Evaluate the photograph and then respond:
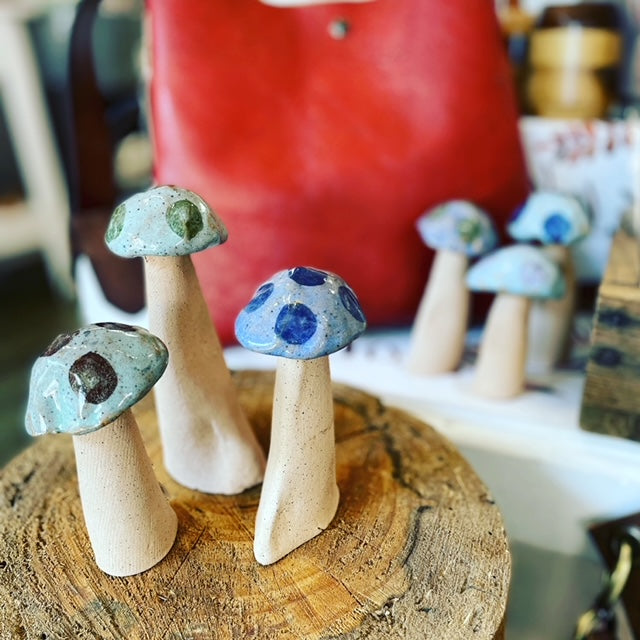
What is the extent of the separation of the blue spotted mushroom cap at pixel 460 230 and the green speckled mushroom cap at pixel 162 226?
1.10ft

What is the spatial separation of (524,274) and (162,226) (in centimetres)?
37

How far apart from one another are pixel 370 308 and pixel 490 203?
19 centimetres

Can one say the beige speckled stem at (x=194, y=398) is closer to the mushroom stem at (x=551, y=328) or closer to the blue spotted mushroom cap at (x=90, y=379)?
the blue spotted mushroom cap at (x=90, y=379)

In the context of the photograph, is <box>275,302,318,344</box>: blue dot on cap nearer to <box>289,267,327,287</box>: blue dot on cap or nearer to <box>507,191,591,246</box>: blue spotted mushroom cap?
<box>289,267,327,287</box>: blue dot on cap

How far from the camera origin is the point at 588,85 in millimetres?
859

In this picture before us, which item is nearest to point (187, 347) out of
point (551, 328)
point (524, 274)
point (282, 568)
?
point (282, 568)

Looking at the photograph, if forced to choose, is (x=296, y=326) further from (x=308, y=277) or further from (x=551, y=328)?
(x=551, y=328)

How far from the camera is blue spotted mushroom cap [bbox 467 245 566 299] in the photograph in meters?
0.63

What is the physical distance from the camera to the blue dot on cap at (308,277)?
414 millimetres

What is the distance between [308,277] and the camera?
0.42 meters

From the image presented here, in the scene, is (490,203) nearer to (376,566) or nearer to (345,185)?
(345,185)

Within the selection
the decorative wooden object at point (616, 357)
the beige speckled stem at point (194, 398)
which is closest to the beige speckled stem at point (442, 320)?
the decorative wooden object at point (616, 357)

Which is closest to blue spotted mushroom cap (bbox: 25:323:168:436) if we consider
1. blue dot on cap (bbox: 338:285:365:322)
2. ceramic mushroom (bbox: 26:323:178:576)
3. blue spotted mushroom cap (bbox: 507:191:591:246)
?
ceramic mushroom (bbox: 26:323:178:576)

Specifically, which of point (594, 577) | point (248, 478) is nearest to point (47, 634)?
point (248, 478)
